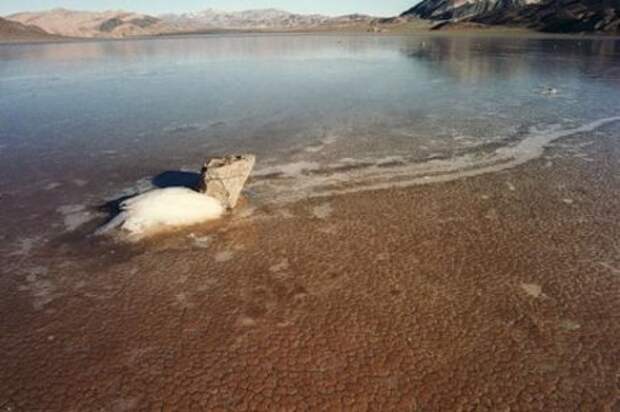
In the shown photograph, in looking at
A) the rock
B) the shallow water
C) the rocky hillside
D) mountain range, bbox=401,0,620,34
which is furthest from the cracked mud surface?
mountain range, bbox=401,0,620,34

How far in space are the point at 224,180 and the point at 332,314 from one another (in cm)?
402

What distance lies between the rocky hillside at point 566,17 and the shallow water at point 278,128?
6745 centimetres

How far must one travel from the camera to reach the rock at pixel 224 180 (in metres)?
9.06

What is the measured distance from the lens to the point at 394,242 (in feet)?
25.9

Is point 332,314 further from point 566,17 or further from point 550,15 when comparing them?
point 550,15

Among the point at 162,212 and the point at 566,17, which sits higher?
the point at 566,17

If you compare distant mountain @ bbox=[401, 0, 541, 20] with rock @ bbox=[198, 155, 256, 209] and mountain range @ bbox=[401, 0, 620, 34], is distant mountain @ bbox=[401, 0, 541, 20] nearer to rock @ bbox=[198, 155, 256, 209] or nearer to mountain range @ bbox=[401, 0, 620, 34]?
mountain range @ bbox=[401, 0, 620, 34]

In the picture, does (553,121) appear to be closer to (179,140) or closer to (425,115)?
(425,115)

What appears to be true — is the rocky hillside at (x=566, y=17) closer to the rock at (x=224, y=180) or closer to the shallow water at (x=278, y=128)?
the shallow water at (x=278, y=128)

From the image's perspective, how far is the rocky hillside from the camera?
83.6 m

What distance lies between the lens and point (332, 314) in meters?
6.06

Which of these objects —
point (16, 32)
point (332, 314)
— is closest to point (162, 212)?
point (332, 314)

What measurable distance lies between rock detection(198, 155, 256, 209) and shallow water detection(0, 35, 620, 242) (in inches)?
31.4

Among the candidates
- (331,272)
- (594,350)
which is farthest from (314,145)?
(594,350)
